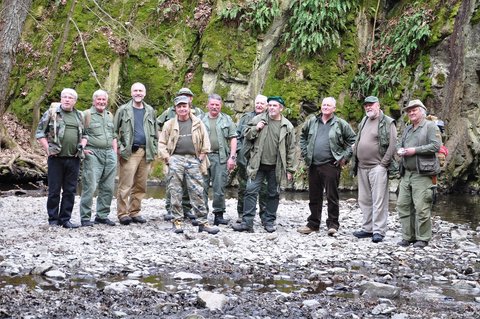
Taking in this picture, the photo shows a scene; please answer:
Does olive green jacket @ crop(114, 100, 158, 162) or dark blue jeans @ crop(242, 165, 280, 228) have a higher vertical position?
olive green jacket @ crop(114, 100, 158, 162)

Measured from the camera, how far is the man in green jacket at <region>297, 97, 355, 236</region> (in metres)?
9.16

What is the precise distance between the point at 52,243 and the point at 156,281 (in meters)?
2.03

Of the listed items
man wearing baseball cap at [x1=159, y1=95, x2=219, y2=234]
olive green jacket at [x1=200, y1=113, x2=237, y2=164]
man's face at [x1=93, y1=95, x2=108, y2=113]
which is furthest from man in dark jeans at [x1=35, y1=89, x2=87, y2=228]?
olive green jacket at [x1=200, y1=113, x2=237, y2=164]

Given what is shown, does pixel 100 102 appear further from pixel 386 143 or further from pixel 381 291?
pixel 381 291

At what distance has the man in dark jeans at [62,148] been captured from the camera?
8508mm

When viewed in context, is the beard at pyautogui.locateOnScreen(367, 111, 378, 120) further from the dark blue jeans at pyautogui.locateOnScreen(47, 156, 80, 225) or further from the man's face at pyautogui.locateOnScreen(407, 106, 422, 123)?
the dark blue jeans at pyautogui.locateOnScreen(47, 156, 80, 225)

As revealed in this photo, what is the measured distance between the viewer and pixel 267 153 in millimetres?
9203

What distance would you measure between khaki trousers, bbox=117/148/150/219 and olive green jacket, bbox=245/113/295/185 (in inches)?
68.9

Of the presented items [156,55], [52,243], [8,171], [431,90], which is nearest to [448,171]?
[431,90]

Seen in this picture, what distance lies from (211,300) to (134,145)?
455 cm

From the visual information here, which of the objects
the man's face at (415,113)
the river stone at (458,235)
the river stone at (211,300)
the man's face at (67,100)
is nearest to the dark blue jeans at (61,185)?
the man's face at (67,100)

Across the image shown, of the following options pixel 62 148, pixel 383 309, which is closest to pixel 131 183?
pixel 62 148

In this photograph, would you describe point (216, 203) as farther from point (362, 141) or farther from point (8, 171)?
point (8, 171)

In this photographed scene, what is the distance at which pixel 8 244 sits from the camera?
24.4 feet
